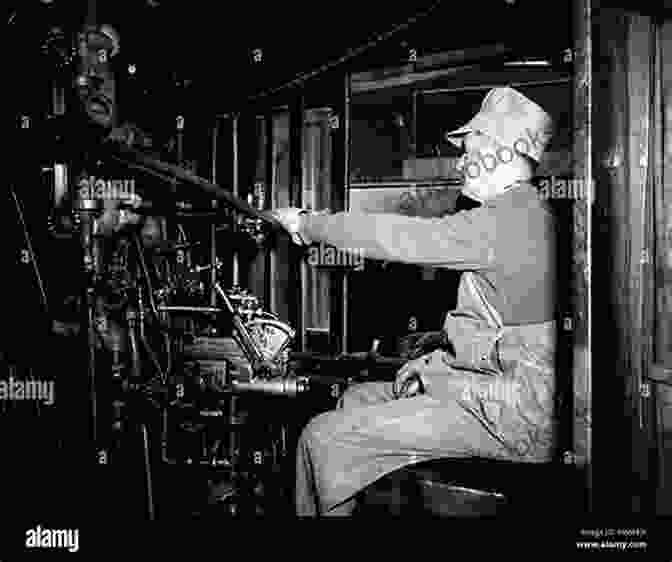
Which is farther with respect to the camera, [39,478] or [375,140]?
[375,140]

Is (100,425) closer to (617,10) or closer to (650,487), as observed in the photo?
(650,487)

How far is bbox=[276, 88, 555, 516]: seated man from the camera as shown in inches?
93.0

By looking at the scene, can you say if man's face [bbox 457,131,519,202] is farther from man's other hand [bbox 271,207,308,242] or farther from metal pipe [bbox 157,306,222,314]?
metal pipe [bbox 157,306,222,314]

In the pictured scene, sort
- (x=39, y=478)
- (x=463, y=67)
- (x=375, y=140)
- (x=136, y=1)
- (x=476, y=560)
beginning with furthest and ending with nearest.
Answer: (x=375, y=140), (x=463, y=67), (x=136, y=1), (x=39, y=478), (x=476, y=560)

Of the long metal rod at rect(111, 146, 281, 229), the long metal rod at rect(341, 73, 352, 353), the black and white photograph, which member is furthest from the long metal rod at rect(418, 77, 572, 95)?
the long metal rod at rect(111, 146, 281, 229)

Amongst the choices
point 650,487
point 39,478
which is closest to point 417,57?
point 650,487

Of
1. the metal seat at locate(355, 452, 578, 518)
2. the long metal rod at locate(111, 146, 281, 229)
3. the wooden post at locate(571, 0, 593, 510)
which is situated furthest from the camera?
the long metal rod at locate(111, 146, 281, 229)

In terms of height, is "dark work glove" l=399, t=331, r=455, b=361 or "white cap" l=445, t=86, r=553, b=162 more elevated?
"white cap" l=445, t=86, r=553, b=162

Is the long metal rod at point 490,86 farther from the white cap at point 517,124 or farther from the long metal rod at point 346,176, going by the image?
the white cap at point 517,124

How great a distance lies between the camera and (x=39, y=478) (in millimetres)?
2869

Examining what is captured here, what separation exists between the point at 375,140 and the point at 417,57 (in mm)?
649

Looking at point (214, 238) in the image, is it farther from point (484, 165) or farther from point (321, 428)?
point (484, 165)

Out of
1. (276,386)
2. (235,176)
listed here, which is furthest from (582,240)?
(235,176)

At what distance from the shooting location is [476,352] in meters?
2.56
